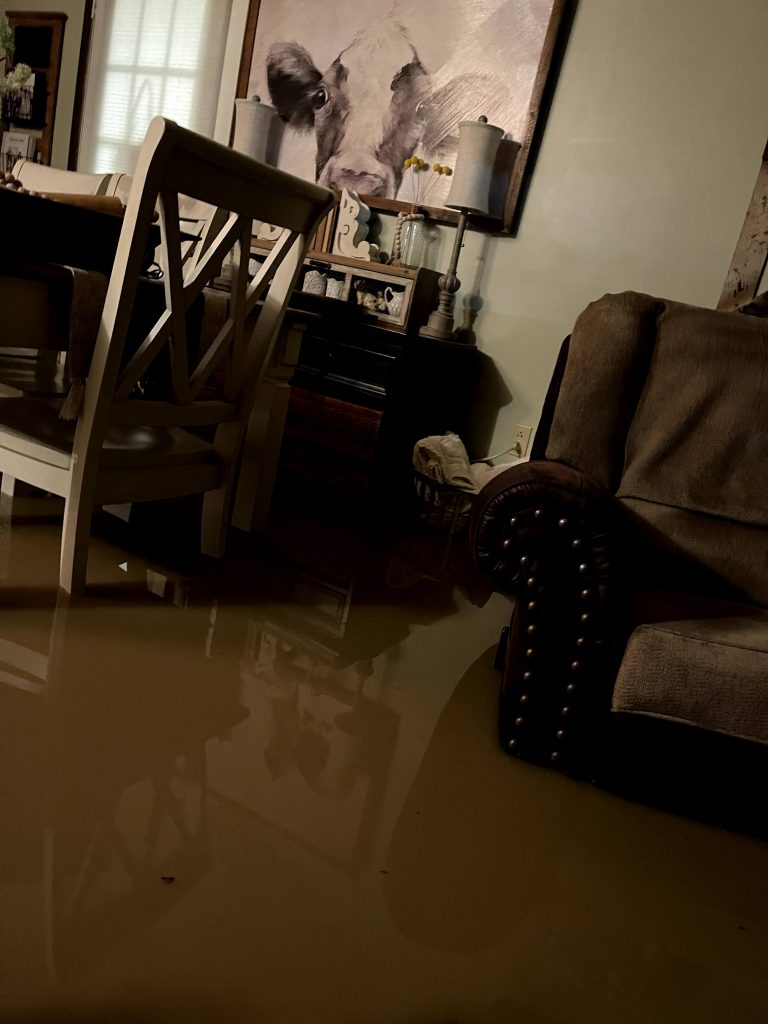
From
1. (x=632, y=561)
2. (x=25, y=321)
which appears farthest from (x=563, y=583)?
(x=25, y=321)

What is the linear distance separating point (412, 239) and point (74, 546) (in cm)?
207

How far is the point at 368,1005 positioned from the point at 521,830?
18.6 inches

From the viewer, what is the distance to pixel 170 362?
185 cm

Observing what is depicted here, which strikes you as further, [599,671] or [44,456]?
[44,456]

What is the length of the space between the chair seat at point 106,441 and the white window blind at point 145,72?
2.59m

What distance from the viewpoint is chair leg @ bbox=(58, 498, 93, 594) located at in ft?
5.56

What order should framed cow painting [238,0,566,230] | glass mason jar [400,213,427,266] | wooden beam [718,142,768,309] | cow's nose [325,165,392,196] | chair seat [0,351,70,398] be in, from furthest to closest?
cow's nose [325,165,392,196] < glass mason jar [400,213,427,266] < framed cow painting [238,0,566,230] < wooden beam [718,142,768,309] < chair seat [0,351,70,398]

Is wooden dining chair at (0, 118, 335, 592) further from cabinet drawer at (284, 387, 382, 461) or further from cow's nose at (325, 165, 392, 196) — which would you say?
cow's nose at (325, 165, 392, 196)

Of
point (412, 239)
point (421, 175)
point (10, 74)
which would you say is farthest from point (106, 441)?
point (421, 175)

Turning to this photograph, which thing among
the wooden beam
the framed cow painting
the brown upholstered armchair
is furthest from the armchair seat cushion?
the framed cow painting

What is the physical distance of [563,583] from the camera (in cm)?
144

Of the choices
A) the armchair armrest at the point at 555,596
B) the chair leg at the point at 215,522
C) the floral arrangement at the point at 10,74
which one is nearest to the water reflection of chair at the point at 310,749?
the armchair armrest at the point at 555,596

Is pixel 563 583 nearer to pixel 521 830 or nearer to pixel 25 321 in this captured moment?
pixel 521 830

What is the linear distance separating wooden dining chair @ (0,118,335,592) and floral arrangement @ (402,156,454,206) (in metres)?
1.40
